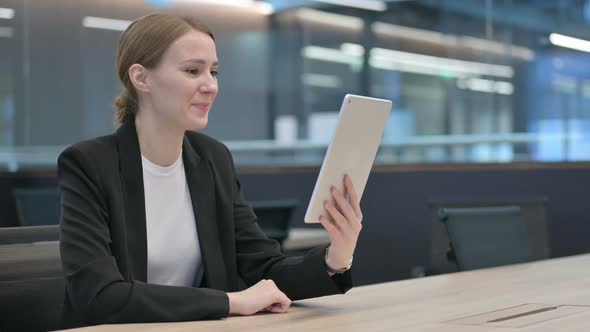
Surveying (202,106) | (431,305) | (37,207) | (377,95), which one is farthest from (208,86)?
(377,95)

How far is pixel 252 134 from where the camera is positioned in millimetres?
7852

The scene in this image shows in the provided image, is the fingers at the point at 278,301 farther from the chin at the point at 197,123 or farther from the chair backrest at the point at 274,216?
the chair backrest at the point at 274,216

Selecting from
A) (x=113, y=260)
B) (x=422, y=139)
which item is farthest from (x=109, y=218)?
(x=422, y=139)

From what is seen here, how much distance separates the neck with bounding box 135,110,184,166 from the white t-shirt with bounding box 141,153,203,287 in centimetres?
2

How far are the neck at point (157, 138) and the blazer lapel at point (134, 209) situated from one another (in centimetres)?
7

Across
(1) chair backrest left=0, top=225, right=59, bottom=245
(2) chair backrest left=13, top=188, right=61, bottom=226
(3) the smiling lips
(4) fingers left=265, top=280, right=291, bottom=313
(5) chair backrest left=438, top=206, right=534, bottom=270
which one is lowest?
(2) chair backrest left=13, top=188, right=61, bottom=226

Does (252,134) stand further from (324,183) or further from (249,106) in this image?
(324,183)

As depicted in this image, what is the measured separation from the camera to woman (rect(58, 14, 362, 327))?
188 centimetres

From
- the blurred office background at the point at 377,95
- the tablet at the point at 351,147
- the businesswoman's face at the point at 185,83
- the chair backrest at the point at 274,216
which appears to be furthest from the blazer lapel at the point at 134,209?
the blurred office background at the point at 377,95

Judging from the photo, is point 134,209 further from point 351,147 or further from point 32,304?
point 351,147

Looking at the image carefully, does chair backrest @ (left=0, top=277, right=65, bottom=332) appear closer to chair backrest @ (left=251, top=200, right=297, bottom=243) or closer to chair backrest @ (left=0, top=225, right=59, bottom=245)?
chair backrest @ (left=0, top=225, right=59, bottom=245)

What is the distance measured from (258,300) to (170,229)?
1.24 feet

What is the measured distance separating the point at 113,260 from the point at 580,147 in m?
4.56

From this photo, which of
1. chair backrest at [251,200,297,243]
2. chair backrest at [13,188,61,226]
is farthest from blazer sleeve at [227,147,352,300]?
chair backrest at [13,188,61,226]
